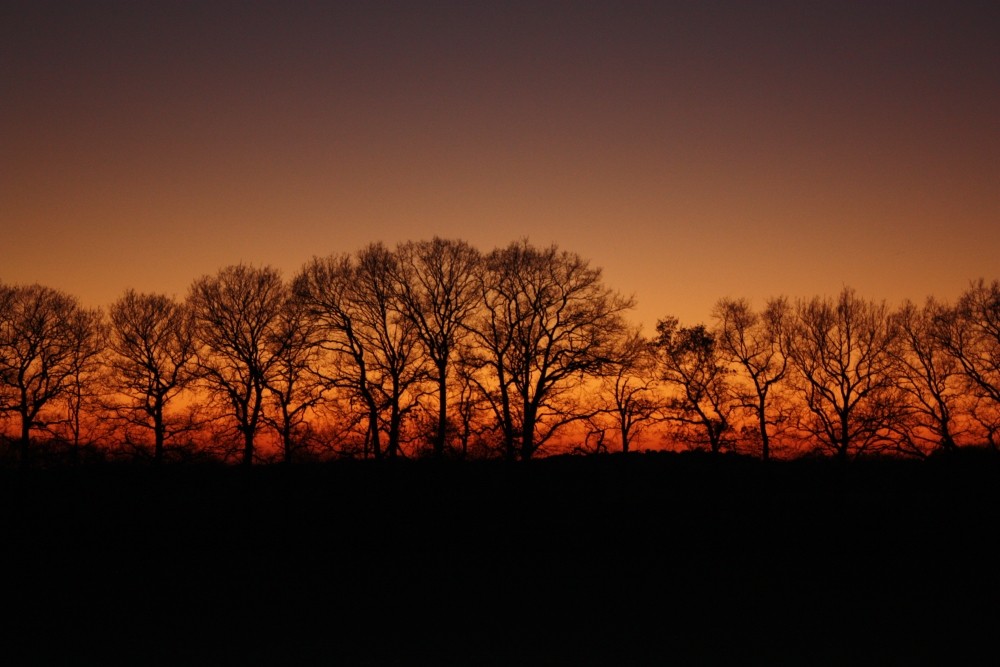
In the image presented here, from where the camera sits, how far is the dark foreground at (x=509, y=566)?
52.4 feet

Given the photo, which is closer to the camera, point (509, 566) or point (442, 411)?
point (509, 566)

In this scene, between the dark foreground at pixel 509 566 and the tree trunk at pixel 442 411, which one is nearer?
the dark foreground at pixel 509 566

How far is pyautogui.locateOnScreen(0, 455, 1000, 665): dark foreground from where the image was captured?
16.0 m

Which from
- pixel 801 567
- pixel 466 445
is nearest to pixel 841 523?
pixel 801 567

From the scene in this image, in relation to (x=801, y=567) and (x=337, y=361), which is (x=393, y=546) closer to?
(x=801, y=567)

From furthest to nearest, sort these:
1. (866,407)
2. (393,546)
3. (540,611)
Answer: (866,407), (393,546), (540,611)

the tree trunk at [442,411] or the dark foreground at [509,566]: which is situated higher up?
the tree trunk at [442,411]

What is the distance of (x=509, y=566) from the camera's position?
72.5 feet

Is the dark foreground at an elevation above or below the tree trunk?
below

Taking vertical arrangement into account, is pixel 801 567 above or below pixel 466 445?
below

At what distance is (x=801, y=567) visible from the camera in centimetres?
2188

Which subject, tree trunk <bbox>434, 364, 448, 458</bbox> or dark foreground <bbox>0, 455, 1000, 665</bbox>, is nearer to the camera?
dark foreground <bbox>0, 455, 1000, 665</bbox>

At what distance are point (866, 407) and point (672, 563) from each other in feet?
96.3

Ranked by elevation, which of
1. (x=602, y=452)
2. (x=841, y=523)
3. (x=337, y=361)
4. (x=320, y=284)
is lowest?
(x=841, y=523)
